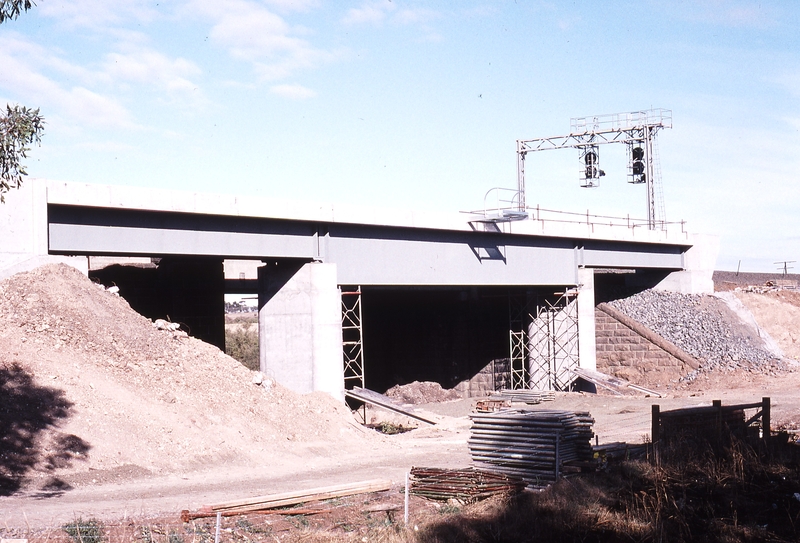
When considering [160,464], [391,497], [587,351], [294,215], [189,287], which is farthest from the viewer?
[587,351]

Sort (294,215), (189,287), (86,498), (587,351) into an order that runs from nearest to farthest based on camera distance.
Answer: (86,498) < (294,215) < (189,287) < (587,351)

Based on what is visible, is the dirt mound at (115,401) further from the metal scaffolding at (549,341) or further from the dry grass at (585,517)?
the metal scaffolding at (549,341)

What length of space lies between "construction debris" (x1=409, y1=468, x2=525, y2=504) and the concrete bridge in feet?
40.5

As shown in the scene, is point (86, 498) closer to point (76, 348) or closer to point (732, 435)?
point (76, 348)

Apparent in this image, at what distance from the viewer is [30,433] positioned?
17078 millimetres

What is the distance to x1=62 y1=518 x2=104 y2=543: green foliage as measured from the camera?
10.3m

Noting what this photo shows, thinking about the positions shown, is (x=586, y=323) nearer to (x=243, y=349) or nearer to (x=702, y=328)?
(x=702, y=328)

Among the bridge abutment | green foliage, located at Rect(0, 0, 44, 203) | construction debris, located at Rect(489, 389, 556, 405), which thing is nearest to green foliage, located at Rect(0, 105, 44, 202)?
green foliage, located at Rect(0, 0, 44, 203)

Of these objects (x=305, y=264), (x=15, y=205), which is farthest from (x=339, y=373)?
(x=15, y=205)

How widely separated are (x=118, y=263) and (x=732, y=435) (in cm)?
2535

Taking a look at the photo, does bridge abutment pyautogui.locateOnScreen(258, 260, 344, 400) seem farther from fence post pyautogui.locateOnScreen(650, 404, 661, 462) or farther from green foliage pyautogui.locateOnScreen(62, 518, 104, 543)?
green foliage pyautogui.locateOnScreen(62, 518, 104, 543)

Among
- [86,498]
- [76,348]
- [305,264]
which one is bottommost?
[86,498]

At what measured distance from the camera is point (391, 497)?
14203mm

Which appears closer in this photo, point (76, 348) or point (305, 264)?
point (76, 348)
